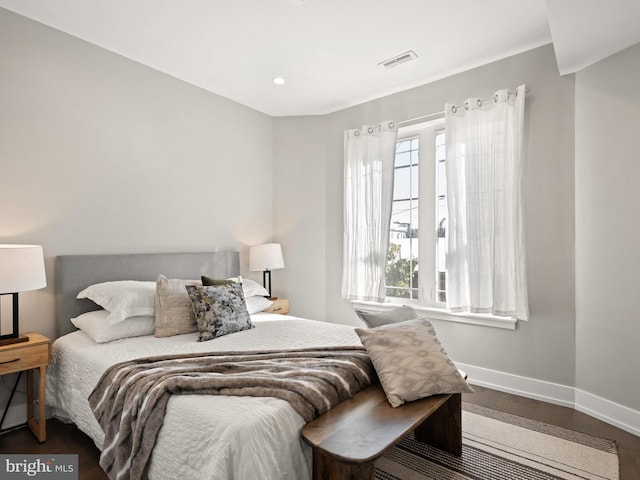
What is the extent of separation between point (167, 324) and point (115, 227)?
1.01m

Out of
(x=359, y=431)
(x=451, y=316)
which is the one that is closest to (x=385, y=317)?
(x=359, y=431)

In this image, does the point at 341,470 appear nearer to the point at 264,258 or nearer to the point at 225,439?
the point at 225,439

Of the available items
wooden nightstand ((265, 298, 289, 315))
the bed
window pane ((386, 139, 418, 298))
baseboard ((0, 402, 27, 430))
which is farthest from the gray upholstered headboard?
window pane ((386, 139, 418, 298))

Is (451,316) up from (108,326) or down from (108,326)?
down

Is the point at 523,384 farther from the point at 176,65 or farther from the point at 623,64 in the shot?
the point at 176,65

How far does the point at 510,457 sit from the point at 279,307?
7.84 ft

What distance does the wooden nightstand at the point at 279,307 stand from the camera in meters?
3.79

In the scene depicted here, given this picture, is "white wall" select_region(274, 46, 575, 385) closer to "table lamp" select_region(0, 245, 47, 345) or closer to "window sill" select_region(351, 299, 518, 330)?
"window sill" select_region(351, 299, 518, 330)

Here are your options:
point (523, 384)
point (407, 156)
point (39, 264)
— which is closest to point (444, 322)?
point (523, 384)

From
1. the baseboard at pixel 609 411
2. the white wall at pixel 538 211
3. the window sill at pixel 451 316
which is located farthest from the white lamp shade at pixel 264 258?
the baseboard at pixel 609 411

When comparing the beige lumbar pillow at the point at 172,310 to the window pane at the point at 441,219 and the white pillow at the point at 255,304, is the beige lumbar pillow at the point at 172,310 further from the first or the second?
the window pane at the point at 441,219

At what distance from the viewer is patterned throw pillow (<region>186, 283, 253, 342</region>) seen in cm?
249

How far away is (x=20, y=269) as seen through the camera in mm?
2129

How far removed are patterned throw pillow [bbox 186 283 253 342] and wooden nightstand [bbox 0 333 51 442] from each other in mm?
897
